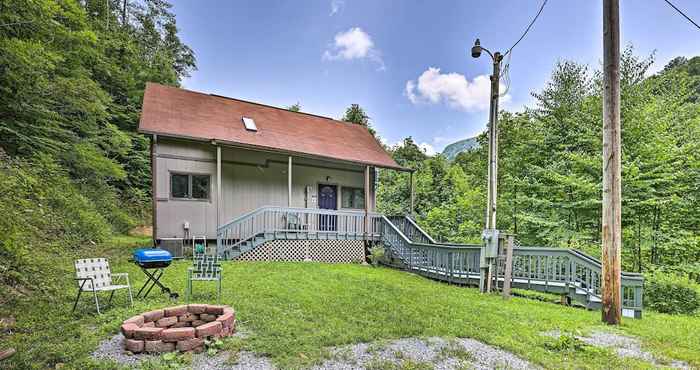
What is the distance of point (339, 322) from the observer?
14.4 ft

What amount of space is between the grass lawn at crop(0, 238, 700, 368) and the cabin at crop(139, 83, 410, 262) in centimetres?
290

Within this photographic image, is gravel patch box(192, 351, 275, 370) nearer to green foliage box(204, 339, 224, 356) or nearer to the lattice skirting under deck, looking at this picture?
green foliage box(204, 339, 224, 356)

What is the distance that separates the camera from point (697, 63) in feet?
71.4

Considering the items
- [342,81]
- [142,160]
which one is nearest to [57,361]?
[142,160]

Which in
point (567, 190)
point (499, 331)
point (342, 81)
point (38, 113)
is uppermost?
point (342, 81)

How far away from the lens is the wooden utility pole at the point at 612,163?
190 inches

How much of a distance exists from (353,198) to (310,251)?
368 cm

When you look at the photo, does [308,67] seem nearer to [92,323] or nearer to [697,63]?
[92,323]

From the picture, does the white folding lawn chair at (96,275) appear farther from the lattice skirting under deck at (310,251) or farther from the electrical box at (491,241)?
the electrical box at (491,241)

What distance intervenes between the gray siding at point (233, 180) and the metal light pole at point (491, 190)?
681 centimetres

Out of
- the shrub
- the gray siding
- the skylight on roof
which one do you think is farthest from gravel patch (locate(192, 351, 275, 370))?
the skylight on roof

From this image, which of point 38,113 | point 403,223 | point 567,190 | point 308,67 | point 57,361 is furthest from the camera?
point 308,67

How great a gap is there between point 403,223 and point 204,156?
6.99 m

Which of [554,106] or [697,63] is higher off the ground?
[697,63]
